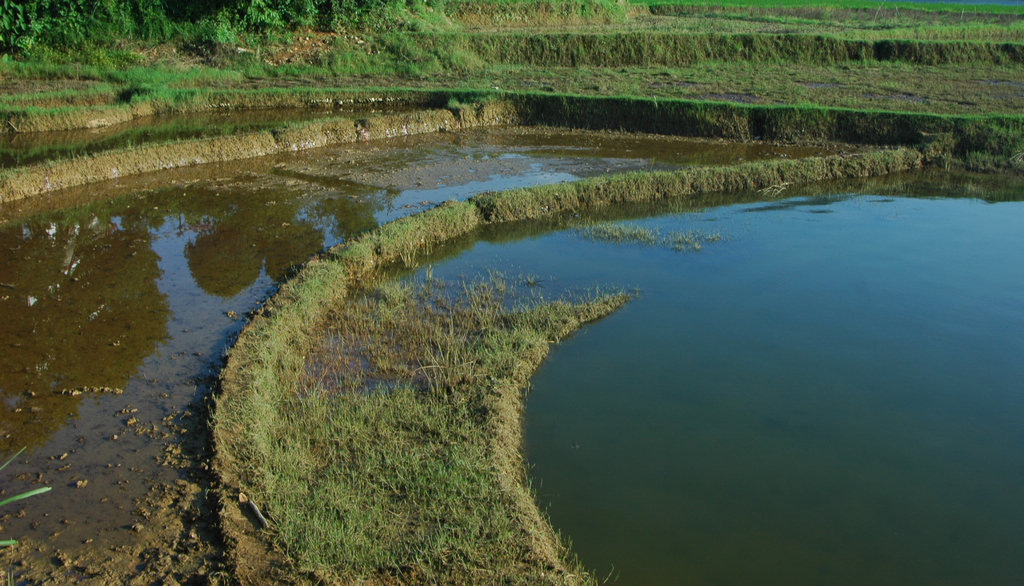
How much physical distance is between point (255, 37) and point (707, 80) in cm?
836

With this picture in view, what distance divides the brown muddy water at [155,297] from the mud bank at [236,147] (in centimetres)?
24

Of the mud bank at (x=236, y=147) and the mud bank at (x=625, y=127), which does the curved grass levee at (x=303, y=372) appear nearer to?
the mud bank at (x=625, y=127)

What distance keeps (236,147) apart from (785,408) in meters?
7.58

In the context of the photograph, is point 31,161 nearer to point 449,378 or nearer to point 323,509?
point 449,378

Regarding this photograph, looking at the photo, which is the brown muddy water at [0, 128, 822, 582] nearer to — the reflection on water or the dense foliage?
the reflection on water

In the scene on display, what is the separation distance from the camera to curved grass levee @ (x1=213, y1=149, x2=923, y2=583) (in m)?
3.18

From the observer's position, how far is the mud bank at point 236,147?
793 cm

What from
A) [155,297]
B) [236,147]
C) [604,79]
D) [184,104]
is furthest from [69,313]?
[604,79]

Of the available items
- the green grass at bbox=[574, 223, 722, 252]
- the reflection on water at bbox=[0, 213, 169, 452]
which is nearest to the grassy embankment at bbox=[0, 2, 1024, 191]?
the reflection on water at bbox=[0, 213, 169, 452]

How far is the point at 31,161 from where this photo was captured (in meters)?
8.56

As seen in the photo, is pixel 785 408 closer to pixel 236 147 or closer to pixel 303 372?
pixel 303 372

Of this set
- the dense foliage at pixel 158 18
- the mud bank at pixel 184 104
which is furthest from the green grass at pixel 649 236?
the dense foliage at pixel 158 18

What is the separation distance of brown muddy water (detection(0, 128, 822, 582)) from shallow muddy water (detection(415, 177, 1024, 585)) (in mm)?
1686

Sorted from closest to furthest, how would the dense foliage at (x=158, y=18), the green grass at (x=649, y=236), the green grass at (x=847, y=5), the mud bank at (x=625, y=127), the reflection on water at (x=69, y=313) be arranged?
the reflection on water at (x=69, y=313), the green grass at (x=649, y=236), the mud bank at (x=625, y=127), the dense foliage at (x=158, y=18), the green grass at (x=847, y=5)
